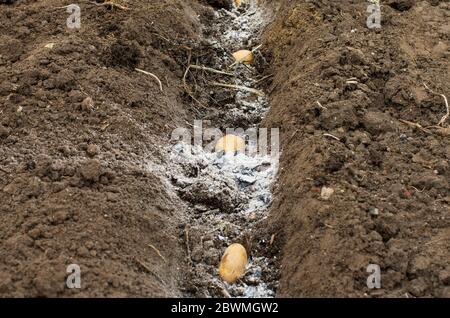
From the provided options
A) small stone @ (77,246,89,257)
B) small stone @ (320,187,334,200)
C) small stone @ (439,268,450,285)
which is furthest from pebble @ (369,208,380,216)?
small stone @ (77,246,89,257)

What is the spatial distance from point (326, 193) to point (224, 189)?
23.3 inches

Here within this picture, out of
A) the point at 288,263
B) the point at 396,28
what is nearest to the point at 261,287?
the point at 288,263

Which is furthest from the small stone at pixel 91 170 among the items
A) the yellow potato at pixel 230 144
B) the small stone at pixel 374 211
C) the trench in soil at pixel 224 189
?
the small stone at pixel 374 211

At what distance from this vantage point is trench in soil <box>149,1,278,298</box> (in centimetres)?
281

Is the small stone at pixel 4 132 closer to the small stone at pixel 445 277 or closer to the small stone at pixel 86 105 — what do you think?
the small stone at pixel 86 105

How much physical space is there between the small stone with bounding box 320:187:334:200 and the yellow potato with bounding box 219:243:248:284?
0.46m

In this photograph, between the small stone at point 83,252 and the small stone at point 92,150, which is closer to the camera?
the small stone at point 83,252

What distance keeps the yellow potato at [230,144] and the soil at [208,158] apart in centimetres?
14

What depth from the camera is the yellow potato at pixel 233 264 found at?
281cm

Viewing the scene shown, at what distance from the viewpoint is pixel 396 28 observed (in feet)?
12.5

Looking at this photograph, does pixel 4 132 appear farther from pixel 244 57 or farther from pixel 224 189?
pixel 244 57

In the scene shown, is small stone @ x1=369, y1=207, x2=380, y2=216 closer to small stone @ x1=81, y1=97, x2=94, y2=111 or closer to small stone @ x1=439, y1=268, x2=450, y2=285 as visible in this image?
small stone @ x1=439, y1=268, x2=450, y2=285

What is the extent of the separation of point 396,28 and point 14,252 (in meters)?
2.65
